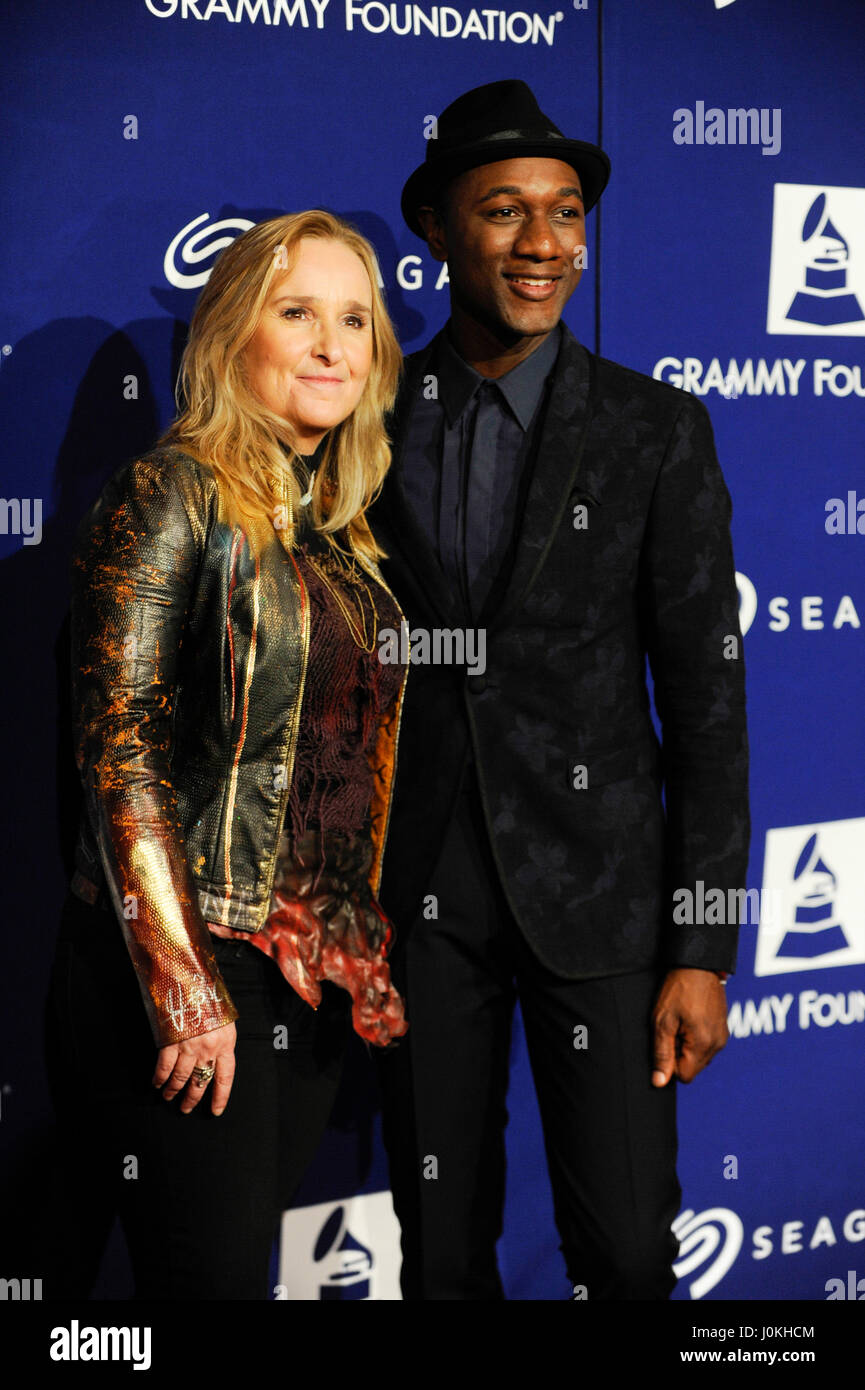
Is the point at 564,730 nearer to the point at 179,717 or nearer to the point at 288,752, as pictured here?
the point at 288,752

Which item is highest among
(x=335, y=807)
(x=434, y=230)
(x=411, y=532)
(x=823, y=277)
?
(x=823, y=277)

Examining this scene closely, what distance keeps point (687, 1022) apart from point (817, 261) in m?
1.69

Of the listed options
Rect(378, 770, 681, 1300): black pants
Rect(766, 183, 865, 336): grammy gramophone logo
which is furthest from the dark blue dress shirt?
Rect(766, 183, 865, 336): grammy gramophone logo

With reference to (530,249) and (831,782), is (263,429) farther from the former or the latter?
(831,782)

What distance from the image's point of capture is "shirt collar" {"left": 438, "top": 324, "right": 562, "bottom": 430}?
2250 mm

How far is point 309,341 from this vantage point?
6.99ft

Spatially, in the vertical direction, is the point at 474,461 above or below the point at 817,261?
below

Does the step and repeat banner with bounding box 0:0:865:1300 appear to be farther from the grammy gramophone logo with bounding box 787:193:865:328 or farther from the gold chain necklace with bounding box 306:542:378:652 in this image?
the gold chain necklace with bounding box 306:542:378:652

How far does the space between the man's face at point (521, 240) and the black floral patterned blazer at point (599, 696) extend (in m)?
0.12

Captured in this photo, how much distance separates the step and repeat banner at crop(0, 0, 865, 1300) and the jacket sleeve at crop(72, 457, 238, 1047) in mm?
580

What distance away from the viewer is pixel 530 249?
7.06 ft

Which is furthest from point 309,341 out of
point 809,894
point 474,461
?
point 809,894

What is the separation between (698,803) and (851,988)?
3.95 feet

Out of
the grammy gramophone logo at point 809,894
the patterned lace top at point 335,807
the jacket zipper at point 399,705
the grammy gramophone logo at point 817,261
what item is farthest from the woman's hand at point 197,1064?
the grammy gramophone logo at point 817,261
